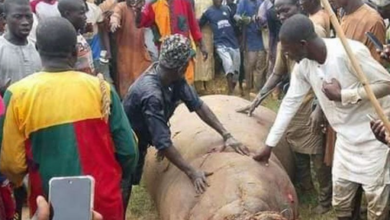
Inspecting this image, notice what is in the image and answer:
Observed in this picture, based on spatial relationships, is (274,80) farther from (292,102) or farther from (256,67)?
(256,67)

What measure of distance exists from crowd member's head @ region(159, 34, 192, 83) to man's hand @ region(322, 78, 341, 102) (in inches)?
39.0

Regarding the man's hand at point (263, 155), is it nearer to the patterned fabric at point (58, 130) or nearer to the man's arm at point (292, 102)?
the man's arm at point (292, 102)

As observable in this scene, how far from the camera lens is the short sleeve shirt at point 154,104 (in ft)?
17.2

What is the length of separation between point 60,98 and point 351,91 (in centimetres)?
211

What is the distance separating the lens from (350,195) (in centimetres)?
557

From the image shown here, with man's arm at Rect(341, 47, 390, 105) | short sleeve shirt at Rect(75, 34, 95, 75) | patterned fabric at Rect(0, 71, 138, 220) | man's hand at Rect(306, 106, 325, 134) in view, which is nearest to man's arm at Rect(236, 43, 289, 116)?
man's hand at Rect(306, 106, 325, 134)

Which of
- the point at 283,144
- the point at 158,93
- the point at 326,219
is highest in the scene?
the point at 158,93

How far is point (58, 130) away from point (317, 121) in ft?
9.98

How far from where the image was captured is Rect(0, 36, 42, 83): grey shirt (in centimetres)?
546

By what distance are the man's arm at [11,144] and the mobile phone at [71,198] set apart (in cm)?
147

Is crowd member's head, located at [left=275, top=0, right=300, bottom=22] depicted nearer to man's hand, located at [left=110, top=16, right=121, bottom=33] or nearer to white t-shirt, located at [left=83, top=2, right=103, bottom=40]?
white t-shirt, located at [left=83, top=2, right=103, bottom=40]

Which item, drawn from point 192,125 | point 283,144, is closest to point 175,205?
point 192,125

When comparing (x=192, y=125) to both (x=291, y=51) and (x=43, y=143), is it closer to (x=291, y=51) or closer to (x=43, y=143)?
(x=291, y=51)

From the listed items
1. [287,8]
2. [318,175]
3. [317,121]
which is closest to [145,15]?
[287,8]
